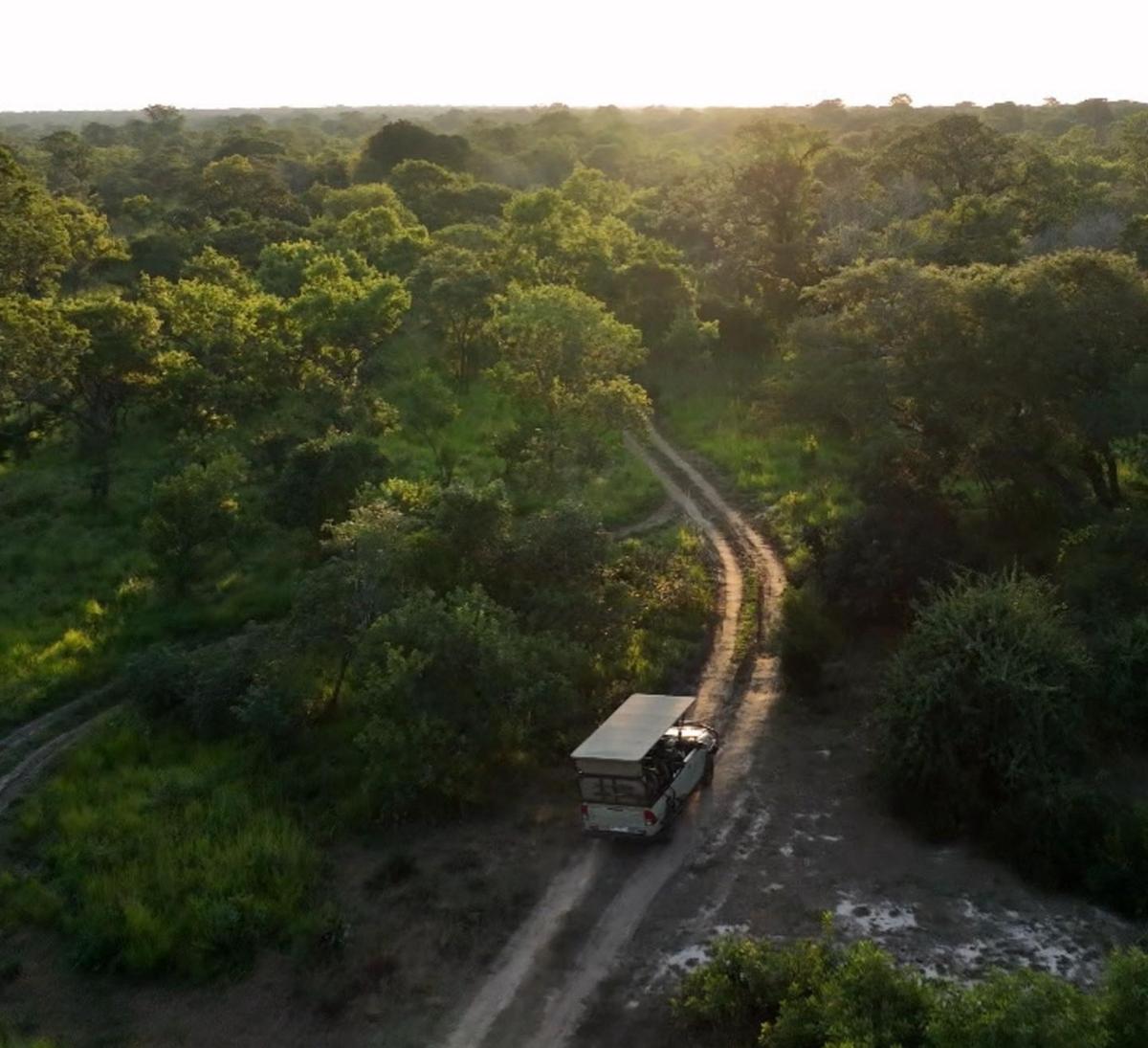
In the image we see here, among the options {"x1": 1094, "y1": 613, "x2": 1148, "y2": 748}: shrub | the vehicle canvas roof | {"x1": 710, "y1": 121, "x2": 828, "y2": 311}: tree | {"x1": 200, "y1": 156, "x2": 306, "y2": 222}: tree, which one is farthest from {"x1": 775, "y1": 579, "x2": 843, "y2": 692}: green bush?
{"x1": 200, "y1": 156, "x2": 306, "y2": 222}: tree

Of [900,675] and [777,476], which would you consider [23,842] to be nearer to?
[900,675]

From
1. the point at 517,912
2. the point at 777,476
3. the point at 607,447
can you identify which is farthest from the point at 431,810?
the point at 777,476

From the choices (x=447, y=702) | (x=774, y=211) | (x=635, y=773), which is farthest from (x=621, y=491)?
(x=774, y=211)

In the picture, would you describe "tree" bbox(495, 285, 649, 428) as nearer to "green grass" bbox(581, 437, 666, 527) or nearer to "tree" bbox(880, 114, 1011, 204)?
"green grass" bbox(581, 437, 666, 527)

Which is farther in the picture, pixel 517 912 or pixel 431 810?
pixel 431 810

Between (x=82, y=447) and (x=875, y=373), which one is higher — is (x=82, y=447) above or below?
below

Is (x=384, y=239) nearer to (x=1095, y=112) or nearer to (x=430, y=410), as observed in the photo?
(x=430, y=410)
